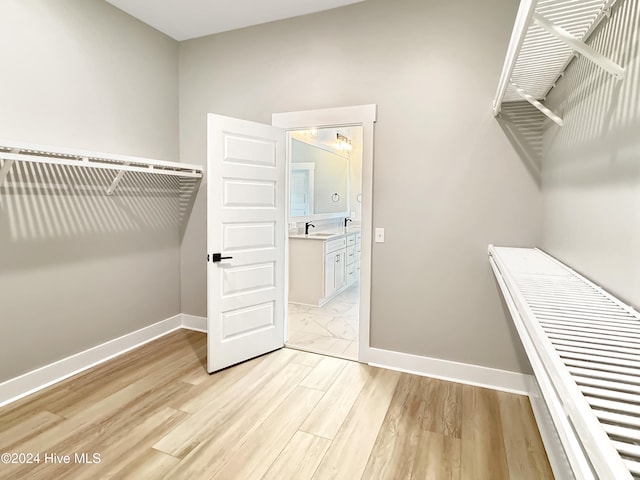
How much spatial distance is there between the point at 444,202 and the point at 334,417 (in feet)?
5.72

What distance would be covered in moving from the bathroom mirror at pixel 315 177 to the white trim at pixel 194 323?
1.92m

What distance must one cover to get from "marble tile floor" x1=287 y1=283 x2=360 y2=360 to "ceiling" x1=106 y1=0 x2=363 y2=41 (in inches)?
118

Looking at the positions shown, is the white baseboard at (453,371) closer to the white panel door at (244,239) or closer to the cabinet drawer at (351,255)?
the white panel door at (244,239)

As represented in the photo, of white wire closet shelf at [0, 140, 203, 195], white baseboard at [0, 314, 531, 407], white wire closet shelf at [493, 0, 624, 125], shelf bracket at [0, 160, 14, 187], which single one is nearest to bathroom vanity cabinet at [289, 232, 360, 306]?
white baseboard at [0, 314, 531, 407]

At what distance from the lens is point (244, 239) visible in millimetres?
2930

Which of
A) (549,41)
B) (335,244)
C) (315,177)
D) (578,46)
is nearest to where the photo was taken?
(578,46)

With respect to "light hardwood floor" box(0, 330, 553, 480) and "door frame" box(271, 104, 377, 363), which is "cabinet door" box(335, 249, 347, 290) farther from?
"light hardwood floor" box(0, 330, 553, 480)

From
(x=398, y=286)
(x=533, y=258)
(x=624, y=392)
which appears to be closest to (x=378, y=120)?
(x=398, y=286)

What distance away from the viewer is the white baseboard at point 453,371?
2.55 meters

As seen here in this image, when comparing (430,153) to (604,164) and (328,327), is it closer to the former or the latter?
(604,164)

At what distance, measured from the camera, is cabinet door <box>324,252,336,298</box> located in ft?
15.2

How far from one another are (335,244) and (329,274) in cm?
45

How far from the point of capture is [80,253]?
9.07 ft

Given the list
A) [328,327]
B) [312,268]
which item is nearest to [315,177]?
[312,268]
